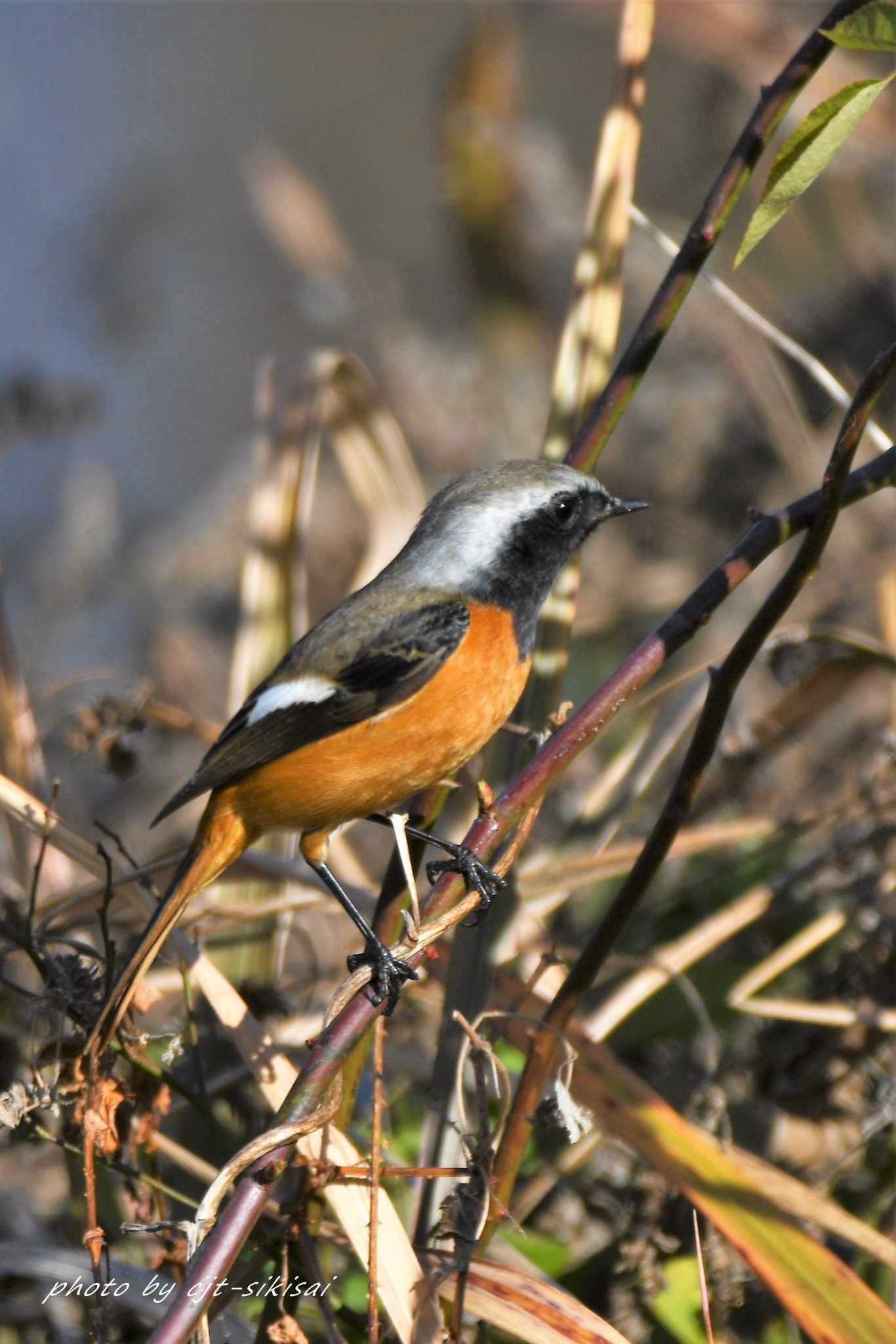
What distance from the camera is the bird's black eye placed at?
267 cm

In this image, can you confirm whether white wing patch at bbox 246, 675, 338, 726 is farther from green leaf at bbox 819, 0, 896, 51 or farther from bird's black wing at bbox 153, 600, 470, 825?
green leaf at bbox 819, 0, 896, 51

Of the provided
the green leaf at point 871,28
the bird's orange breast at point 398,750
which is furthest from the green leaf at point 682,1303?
the green leaf at point 871,28

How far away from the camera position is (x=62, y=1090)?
7.08ft

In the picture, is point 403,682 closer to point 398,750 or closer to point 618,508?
point 398,750

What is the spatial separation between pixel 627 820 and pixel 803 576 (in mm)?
2045

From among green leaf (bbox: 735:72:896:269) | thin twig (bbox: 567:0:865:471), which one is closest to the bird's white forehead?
thin twig (bbox: 567:0:865:471)

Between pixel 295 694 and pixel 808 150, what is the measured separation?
153 centimetres

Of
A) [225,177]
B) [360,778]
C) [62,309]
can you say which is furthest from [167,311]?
[360,778]

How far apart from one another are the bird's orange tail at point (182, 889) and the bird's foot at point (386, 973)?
1.10 ft

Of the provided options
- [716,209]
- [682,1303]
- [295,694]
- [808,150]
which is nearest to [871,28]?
[808,150]

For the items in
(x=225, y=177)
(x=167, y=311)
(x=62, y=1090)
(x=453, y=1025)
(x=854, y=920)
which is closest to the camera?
(x=62, y=1090)

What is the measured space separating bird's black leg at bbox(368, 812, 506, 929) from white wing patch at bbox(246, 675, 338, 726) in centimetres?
34

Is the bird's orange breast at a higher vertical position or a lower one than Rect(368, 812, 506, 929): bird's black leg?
higher

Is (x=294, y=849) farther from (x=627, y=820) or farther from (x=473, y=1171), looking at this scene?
(x=473, y=1171)
